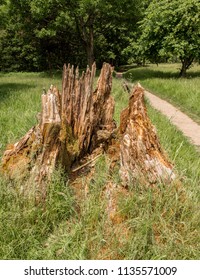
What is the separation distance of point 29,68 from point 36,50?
12.1 ft

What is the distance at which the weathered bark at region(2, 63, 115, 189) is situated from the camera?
4211mm

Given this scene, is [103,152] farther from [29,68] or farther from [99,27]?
[29,68]

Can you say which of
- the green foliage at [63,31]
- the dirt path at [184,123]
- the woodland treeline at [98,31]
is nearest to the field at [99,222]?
the dirt path at [184,123]

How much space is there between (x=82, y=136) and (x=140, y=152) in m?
0.92

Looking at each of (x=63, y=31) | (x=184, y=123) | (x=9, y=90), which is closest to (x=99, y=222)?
(x=184, y=123)

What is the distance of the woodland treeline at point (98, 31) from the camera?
72.6 ft

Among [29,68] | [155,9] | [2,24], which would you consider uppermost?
[155,9]

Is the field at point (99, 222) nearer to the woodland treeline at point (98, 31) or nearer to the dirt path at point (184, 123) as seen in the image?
the dirt path at point (184, 123)

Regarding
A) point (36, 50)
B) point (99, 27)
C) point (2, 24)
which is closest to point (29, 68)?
point (36, 50)

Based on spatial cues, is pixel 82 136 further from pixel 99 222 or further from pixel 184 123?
pixel 184 123

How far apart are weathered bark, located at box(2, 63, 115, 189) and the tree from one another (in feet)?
58.3

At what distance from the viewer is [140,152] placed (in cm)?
433

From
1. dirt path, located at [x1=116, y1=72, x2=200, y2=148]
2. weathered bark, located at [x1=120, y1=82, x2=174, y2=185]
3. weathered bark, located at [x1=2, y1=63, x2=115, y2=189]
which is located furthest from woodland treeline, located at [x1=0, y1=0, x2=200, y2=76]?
weathered bark, located at [x1=120, y1=82, x2=174, y2=185]

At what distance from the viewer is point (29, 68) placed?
43875mm
